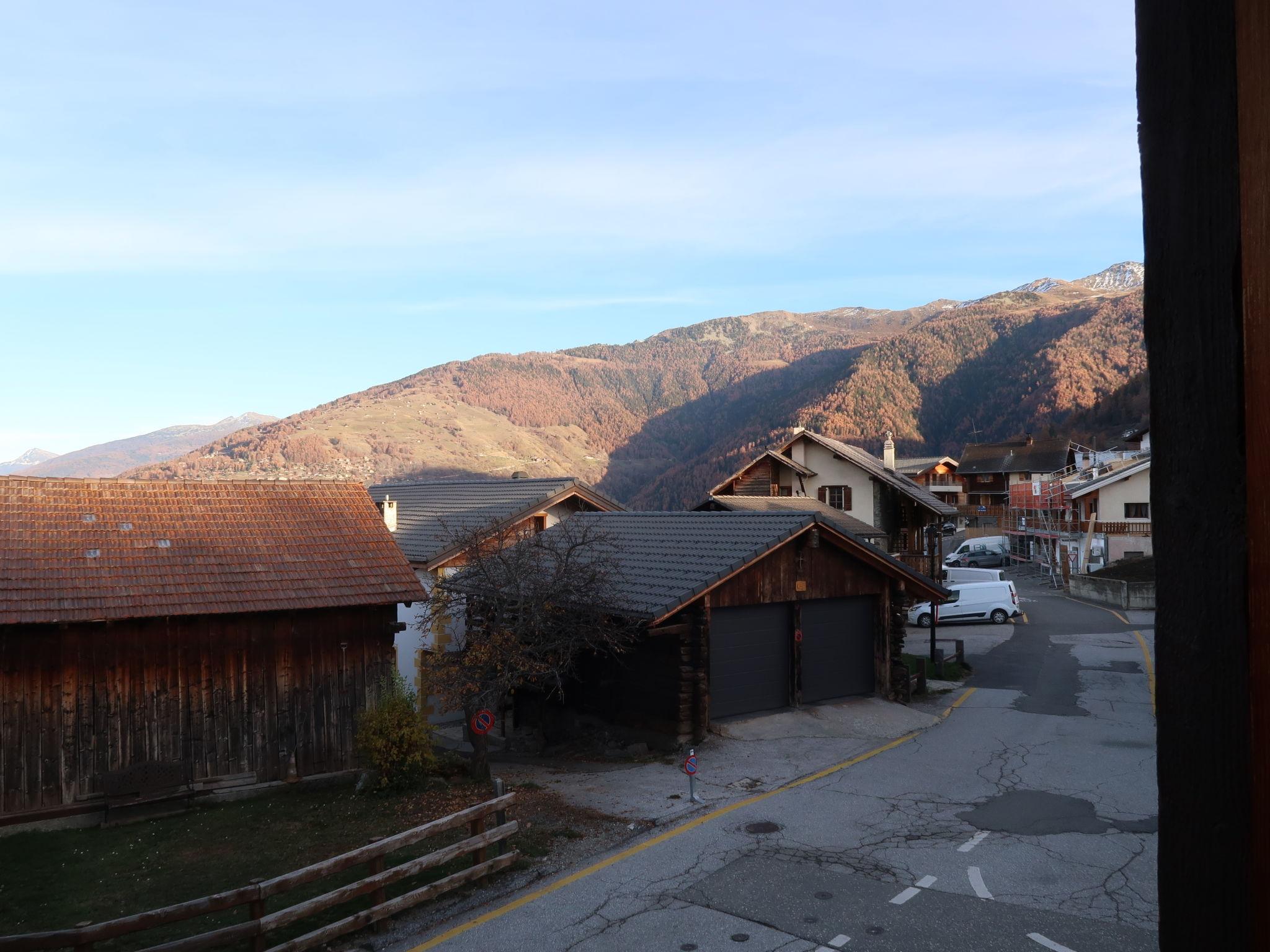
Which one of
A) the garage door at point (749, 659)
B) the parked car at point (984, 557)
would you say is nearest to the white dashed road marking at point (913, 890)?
the garage door at point (749, 659)

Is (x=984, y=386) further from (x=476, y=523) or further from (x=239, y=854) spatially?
(x=239, y=854)

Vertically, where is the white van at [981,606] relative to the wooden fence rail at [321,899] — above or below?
below

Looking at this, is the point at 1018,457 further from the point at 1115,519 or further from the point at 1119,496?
the point at 1119,496

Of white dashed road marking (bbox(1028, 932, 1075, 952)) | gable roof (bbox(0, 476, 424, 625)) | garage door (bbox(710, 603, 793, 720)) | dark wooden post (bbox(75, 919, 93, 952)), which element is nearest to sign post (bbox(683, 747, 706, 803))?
garage door (bbox(710, 603, 793, 720))

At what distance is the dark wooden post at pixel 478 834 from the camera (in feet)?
36.9

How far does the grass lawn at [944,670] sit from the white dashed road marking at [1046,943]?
16438 millimetres

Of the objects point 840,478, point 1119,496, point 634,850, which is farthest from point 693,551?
point 1119,496

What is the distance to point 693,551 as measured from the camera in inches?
840

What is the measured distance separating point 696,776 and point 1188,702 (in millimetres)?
15411

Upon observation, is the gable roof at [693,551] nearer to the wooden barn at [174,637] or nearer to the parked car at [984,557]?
the wooden barn at [174,637]

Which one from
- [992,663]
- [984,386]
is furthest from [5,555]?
[984,386]

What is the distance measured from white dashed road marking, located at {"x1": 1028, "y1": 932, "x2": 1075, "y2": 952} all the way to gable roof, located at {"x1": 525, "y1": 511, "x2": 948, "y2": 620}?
30.2 ft

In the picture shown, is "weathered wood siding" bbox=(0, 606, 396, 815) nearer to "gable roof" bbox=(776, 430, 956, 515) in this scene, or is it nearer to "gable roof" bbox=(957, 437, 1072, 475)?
"gable roof" bbox=(776, 430, 956, 515)

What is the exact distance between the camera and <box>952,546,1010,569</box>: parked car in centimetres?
6234
